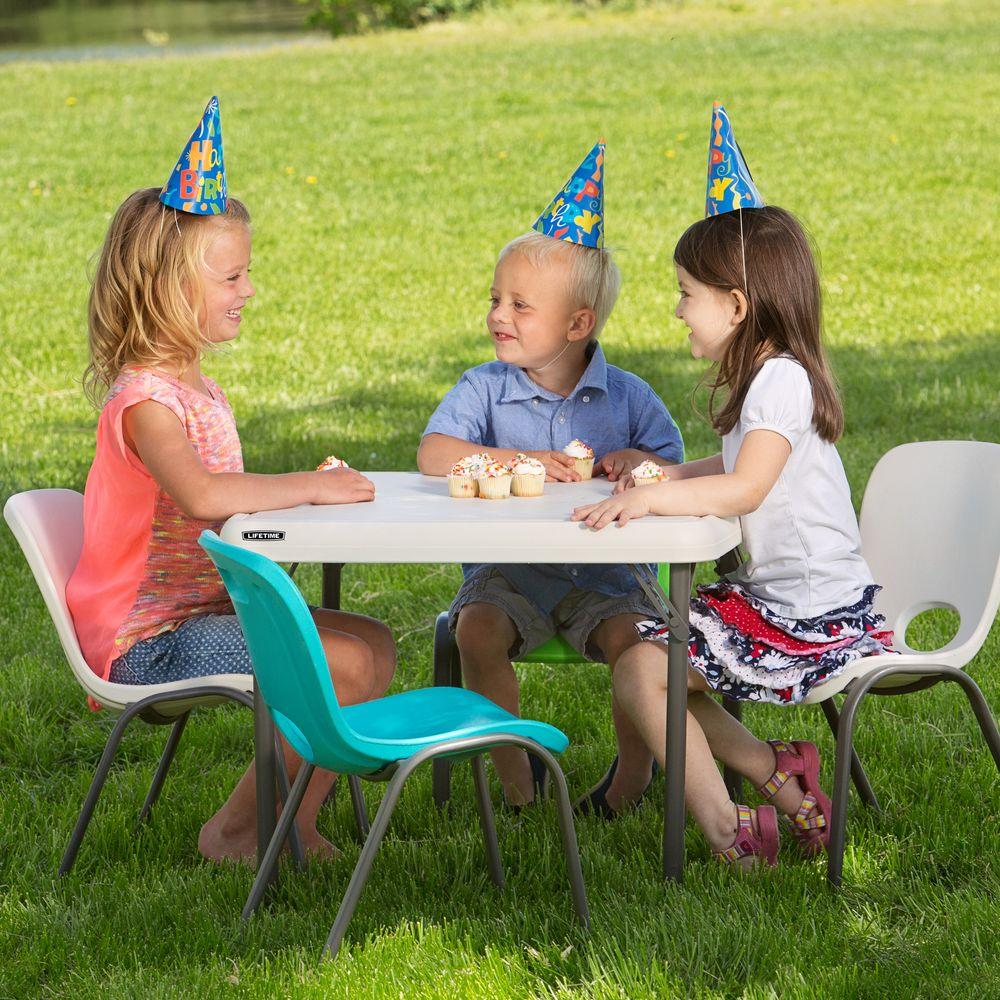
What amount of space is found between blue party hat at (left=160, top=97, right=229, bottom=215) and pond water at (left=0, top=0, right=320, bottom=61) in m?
21.1

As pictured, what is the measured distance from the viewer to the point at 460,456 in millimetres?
3566

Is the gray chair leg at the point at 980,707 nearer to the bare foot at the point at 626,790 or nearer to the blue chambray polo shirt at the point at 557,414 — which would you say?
the bare foot at the point at 626,790

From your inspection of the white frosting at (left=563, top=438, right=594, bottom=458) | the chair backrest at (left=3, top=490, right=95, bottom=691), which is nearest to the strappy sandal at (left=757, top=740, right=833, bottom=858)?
the white frosting at (left=563, top=438, right=594, bottom=458)

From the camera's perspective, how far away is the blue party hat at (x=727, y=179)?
128 inches

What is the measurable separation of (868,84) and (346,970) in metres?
15.2

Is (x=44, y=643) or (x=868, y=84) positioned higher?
(x=868, y=84)

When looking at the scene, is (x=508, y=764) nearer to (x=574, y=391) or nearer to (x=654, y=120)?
(x=574, y=391)

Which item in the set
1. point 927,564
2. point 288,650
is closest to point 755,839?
point 927,564

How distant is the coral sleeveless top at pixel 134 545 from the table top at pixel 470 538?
45 cm

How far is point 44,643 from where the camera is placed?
483cm

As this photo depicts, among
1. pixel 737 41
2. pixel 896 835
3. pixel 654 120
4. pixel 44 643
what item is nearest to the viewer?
pixel 896 835

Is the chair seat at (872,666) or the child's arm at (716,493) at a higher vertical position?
the child's arm at (716,493)

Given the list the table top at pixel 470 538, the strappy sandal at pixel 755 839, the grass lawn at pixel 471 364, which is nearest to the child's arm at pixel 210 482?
the table top at pixel 470 538

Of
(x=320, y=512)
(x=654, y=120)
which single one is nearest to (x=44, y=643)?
(x=320, y=512)
